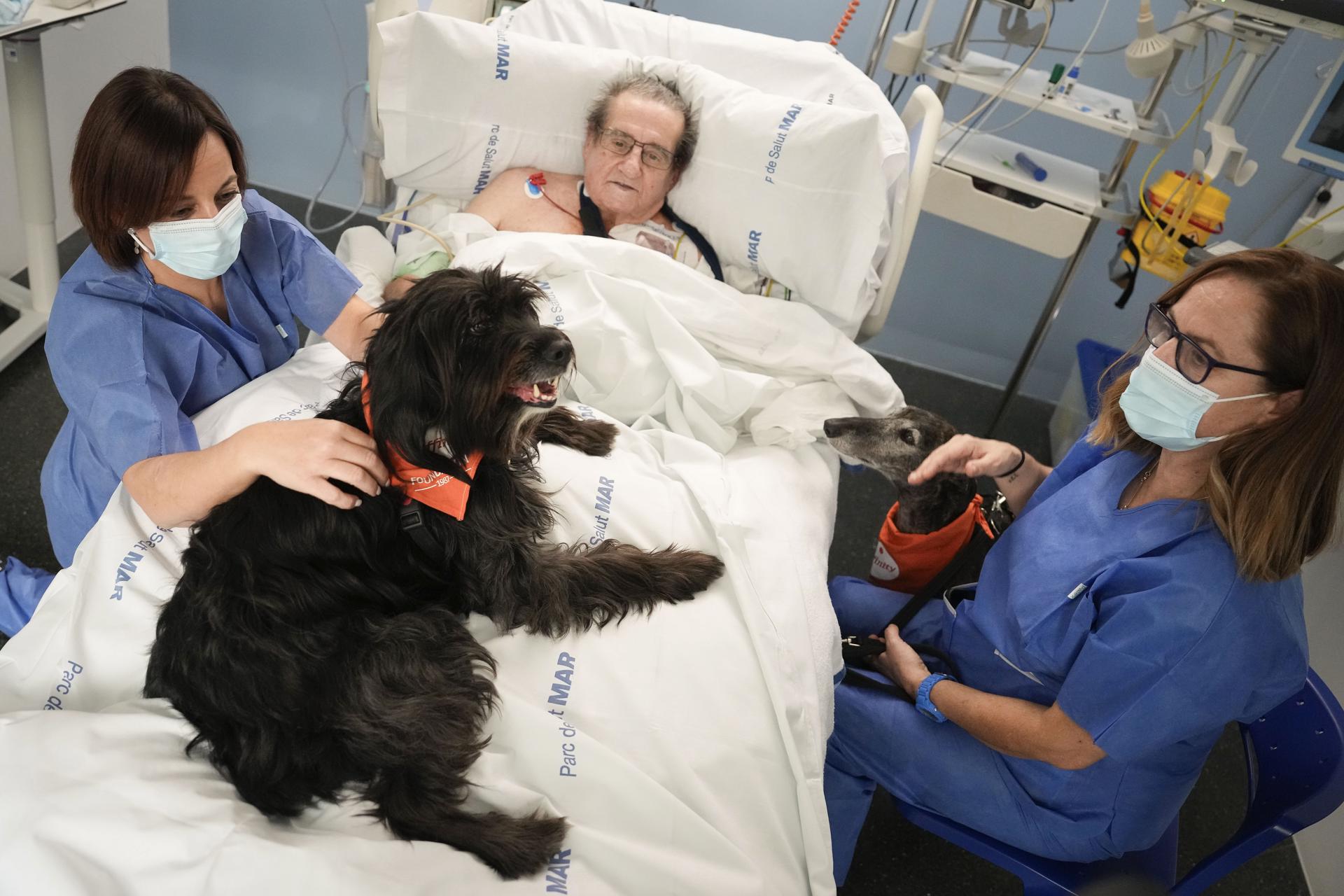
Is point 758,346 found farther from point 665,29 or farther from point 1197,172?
point 1197,172

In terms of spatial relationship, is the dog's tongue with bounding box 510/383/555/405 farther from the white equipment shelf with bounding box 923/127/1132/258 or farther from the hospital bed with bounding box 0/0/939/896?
the white equipment shelf with bounding box 923/127/1132/258

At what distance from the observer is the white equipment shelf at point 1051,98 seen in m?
2.65

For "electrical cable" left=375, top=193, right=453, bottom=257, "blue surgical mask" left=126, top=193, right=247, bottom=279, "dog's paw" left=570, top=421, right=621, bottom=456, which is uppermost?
"blue surgical mask" left=126, top=193, right=247, bottom=279

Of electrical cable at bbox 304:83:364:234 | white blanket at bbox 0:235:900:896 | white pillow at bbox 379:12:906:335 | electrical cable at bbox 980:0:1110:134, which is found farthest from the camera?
electrical cable at bbox 304:83:364:234

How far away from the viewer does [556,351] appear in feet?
4.21

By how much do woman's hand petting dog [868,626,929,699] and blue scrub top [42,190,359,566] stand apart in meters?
1.39

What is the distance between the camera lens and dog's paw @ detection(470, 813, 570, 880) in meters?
1.26

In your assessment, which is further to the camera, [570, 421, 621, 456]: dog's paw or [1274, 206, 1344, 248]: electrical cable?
[1274, 206, 1344, 248]: electrical cable

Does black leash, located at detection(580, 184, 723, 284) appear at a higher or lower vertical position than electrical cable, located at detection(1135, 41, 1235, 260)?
lower

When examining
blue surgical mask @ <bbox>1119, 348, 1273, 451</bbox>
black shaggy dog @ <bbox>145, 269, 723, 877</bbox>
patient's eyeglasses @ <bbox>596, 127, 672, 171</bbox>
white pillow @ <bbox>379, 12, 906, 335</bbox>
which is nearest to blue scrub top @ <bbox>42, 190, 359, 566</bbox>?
black shaggy dog @ <bbox>145, 269, 723, 877</bbox>

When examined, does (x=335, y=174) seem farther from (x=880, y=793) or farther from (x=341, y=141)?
(x=880, y=793)

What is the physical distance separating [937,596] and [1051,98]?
1.76 metres

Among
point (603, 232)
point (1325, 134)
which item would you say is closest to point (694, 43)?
point (603, 232)

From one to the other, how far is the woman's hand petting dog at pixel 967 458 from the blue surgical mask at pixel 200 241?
1415 millimetres
